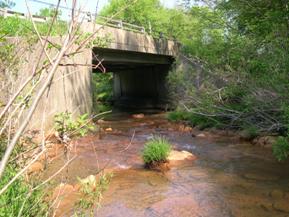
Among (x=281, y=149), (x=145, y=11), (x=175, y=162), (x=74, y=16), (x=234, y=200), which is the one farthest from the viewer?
(x=145, y=11)

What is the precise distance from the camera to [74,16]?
5.26 ft

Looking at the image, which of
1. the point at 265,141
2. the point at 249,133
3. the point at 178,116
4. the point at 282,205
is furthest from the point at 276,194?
the point at 178,116

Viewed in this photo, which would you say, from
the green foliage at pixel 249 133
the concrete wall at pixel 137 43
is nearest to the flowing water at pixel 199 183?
the green foliage at pixel 249 133

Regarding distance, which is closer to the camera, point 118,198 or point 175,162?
point 118,198

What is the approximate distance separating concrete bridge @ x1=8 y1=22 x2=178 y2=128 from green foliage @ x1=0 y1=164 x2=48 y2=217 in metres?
5.86

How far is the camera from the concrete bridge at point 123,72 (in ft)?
51.9

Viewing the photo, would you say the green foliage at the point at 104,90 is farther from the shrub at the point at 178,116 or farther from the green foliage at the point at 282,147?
the green foliage at the point at 282,147

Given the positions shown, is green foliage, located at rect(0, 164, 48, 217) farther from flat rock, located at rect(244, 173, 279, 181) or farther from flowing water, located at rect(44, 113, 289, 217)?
flat rock, located at rect(244, 173, 279, 181)

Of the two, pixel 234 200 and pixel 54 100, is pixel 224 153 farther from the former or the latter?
pixel 54 100

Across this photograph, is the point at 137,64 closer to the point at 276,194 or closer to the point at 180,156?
the point at 180,156

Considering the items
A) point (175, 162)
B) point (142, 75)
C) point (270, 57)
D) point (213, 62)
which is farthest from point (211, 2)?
point (142, 75)

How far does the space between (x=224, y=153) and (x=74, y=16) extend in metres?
11.2

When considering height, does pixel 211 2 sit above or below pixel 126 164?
above

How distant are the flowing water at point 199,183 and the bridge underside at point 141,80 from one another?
11581mm
